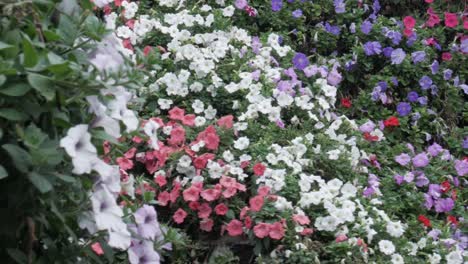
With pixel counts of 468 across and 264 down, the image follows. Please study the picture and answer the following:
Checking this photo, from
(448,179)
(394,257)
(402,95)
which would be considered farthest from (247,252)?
(402,95)

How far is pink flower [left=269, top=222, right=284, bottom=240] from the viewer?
8.78 ft

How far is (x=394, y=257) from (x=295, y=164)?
21.9 inches

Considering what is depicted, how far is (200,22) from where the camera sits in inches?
149

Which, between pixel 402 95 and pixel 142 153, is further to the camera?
pixel 402 95

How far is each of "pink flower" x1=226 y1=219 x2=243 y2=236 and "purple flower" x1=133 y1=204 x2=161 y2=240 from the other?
64 centimetres

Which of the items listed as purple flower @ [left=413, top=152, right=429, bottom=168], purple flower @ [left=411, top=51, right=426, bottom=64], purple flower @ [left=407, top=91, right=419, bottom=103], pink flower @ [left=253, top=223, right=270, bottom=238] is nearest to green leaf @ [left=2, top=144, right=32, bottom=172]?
pink flower @ [left=253, top=223, right=270, bottom=238]

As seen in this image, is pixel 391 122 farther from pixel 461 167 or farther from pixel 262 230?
pixel 262 230

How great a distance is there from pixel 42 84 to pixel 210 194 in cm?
140

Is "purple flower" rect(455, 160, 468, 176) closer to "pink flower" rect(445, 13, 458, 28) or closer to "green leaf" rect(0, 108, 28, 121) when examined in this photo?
"pink flower" rect(445, 13, 458, 28)

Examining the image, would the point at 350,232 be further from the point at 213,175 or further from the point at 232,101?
the point at 232,101

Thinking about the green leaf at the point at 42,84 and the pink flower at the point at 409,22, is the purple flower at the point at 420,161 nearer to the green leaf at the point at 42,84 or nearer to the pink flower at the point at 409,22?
the pink flower at the point at 409,22

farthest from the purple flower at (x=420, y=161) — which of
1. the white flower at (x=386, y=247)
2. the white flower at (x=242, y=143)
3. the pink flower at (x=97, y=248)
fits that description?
the pink flower at (x=97, y=248)

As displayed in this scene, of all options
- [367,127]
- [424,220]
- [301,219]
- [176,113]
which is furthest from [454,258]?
[176,113]

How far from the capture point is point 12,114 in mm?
1513
